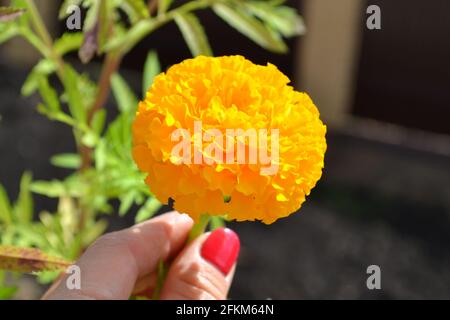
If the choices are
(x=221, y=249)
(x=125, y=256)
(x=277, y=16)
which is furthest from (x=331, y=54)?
(x=125, y=256)

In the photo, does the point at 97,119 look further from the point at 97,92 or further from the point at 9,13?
the point at 9,13

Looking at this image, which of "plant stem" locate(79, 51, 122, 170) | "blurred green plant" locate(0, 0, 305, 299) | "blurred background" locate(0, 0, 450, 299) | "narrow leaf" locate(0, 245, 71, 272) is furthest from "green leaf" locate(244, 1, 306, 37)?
"blurred background" locate(0, 0, 450, 299)

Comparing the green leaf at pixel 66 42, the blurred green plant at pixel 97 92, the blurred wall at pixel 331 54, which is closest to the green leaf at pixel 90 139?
the blurred green plant at pixel 97 92

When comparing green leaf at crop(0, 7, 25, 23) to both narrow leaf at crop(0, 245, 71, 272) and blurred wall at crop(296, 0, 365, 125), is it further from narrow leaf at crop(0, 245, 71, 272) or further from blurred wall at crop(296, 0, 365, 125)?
blurred wall at crop(296, 0, 365, 125)

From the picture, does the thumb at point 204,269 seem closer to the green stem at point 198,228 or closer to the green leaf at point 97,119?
the green stem at point 198,228

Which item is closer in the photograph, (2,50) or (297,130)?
(297,130)
